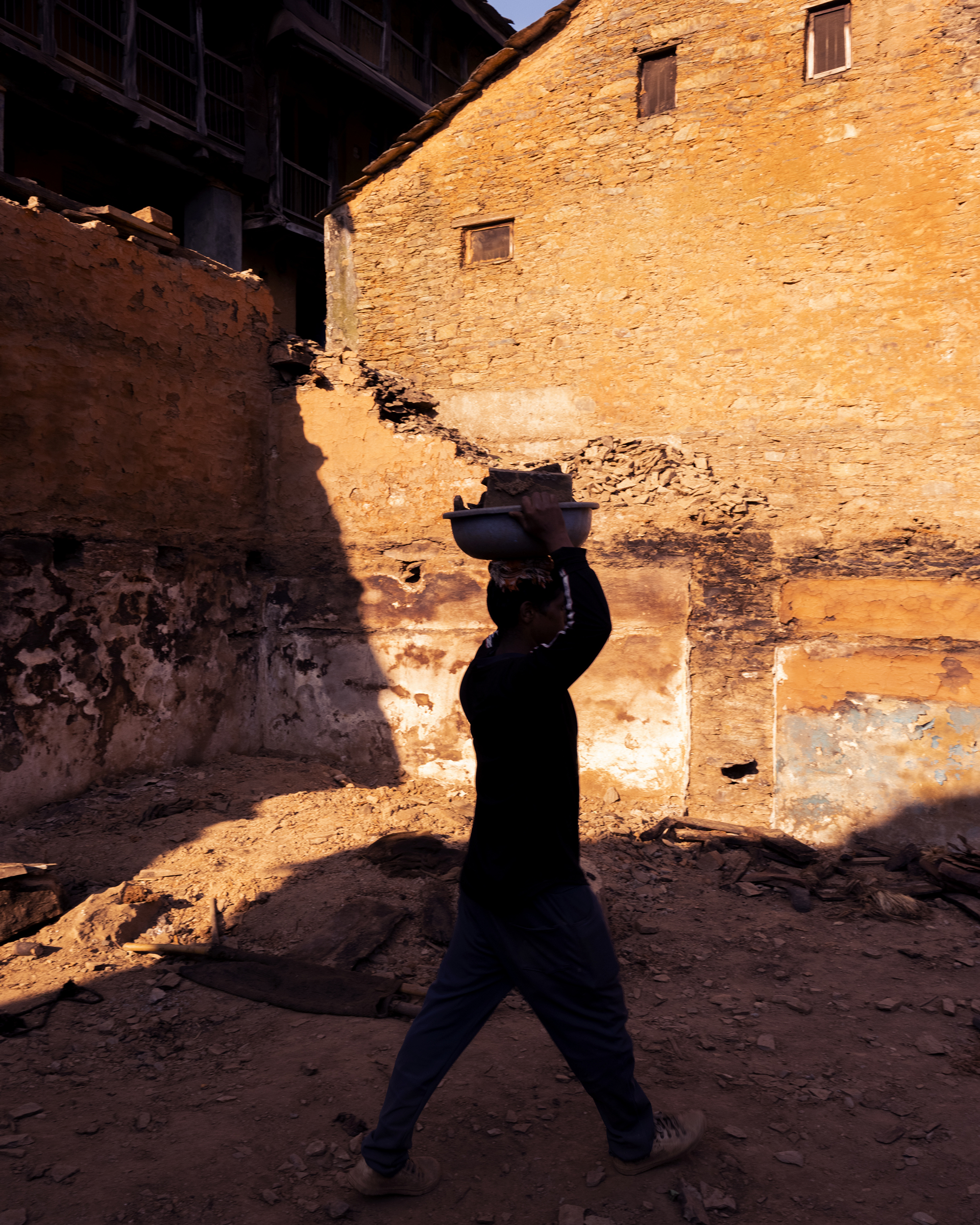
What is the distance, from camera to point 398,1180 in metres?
2.55

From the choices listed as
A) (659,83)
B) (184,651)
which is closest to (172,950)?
(184,651)

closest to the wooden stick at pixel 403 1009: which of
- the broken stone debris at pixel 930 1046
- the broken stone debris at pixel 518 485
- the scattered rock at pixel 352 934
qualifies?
the scattered rock at pixel 352 934

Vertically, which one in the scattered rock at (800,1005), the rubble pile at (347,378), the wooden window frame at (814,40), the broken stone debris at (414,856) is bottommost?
the scattered rock at (800,1005)

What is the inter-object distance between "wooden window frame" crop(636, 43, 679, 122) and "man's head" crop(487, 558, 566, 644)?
7699 mm

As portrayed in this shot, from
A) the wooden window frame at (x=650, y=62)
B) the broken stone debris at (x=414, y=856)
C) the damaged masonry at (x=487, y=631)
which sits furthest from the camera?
the wooden window frame at (x=650, y=62)

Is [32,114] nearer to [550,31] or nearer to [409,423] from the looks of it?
[550,31]

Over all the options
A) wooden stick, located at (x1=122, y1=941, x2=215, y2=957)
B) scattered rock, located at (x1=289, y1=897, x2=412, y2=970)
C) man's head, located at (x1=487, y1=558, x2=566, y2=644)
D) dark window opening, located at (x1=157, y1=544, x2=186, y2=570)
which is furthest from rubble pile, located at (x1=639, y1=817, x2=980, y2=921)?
dark window opening, located at (x1=157, y1=544, x2=186, y2=570)

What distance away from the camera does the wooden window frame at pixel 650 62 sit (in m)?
8.36

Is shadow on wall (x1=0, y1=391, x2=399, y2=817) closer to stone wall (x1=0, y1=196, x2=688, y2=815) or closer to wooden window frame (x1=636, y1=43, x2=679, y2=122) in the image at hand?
stone wall (x1=0, y1=196, x2=688, y2=815)

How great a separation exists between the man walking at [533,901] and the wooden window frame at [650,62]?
768 centimetres

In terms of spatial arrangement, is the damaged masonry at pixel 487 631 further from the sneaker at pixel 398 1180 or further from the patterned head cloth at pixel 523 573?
the patterned head cloth at pixel 523 573

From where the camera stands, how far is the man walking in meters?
2.39

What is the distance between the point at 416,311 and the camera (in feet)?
31.9

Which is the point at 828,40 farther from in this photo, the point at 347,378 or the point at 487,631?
the point at 487,631
